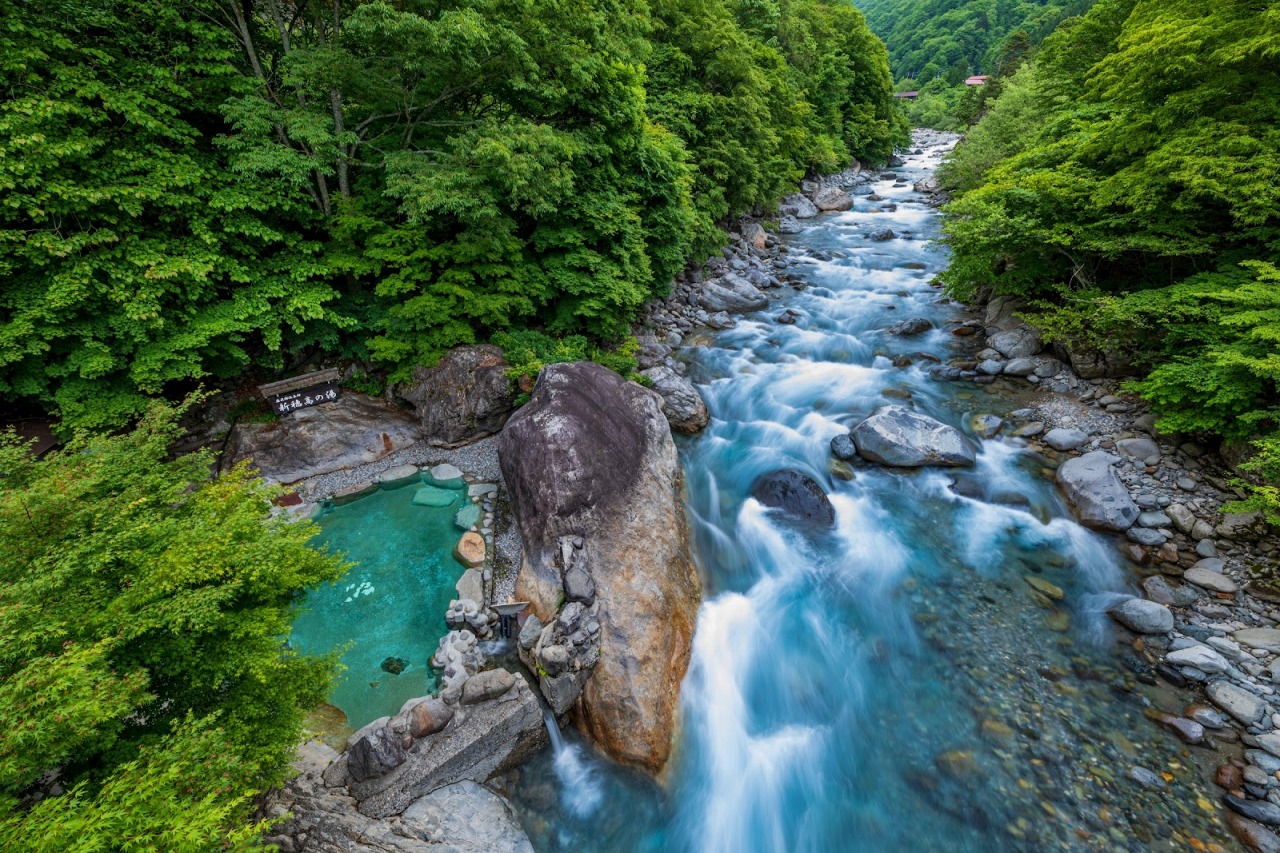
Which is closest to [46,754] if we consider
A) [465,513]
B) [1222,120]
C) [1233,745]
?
[465,513]

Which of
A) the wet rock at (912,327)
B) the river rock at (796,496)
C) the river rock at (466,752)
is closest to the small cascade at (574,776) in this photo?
the river rock at (466,752)

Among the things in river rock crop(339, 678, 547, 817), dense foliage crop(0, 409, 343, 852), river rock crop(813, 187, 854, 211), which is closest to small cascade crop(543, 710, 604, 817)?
river rock crop(339, 678, 547, 817)

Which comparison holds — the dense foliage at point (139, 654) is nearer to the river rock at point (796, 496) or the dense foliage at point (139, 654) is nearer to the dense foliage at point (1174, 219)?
the river rock at point (796, 496)

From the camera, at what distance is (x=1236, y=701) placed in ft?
18.7

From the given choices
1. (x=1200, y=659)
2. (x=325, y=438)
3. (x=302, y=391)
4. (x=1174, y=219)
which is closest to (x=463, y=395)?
(x=325, y=438)

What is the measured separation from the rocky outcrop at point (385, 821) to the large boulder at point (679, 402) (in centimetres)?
786

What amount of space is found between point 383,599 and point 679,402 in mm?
7179

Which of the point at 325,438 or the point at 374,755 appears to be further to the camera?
the point at 325,438

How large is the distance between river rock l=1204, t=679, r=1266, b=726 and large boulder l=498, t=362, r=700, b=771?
6.48m

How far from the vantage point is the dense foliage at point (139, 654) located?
2623mm

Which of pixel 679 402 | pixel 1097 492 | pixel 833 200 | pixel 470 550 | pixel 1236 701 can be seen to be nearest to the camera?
pixel 1236 701

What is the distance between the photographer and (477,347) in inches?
411

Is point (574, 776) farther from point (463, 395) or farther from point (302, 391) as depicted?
point (302, 391)

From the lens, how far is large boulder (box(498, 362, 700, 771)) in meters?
5.95
